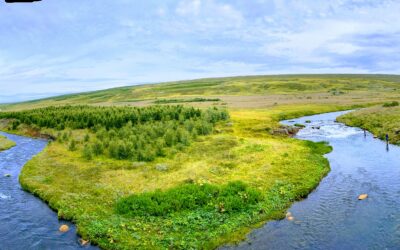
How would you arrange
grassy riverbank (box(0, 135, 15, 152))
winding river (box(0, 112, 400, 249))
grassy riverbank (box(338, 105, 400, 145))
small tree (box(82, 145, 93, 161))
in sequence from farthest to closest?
grassy riverbank (box(0, 135, 15, 152)), grassy riverbank (box(338, 105, 400, 145)), small tree (box(82, 145, 93, 161)), winding river (box(0, 112, 400, 249))

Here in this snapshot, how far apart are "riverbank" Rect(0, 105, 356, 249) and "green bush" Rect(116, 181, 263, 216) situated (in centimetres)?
71

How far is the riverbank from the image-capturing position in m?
23.5

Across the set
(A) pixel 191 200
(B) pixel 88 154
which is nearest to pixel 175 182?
(A) pixel 191 200

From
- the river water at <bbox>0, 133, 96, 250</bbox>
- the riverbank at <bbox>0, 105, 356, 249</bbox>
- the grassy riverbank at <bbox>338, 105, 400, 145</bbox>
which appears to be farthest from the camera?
the grassy riverbank at <bbox>338, 105, 400, 145</bbox>

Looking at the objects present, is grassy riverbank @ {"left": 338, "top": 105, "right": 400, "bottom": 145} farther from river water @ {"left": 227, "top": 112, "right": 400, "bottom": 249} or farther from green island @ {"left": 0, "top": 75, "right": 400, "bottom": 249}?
river water @ {"left": 227, "top": 112, "right": 400, "bottom": 249}

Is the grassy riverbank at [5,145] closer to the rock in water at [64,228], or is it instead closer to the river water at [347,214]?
the rock in water at [64,228]

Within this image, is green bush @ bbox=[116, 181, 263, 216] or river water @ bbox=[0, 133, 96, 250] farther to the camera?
green bush @ bbox=[116, 181, 263, 216]

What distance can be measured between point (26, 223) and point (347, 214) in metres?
25.2

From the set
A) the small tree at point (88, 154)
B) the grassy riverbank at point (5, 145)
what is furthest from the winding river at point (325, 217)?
the grassy riverbank at point (5, 145)

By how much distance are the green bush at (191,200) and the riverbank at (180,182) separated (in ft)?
2.32

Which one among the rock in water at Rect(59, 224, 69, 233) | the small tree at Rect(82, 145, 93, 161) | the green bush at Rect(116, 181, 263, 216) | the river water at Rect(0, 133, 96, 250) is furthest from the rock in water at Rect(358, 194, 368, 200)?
the small tree at Rect(82, 145, 93, 161)

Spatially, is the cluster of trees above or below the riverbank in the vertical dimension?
above

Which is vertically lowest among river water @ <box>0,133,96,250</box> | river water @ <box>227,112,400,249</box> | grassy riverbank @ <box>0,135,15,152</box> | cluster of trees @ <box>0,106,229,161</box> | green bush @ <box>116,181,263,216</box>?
river water @ <box>227,112,400,249</box>

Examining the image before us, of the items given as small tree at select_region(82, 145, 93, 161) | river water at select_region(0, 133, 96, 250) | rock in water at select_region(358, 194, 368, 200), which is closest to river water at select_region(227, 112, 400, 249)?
rock in water at select_region(358, 194, 368, 200)
